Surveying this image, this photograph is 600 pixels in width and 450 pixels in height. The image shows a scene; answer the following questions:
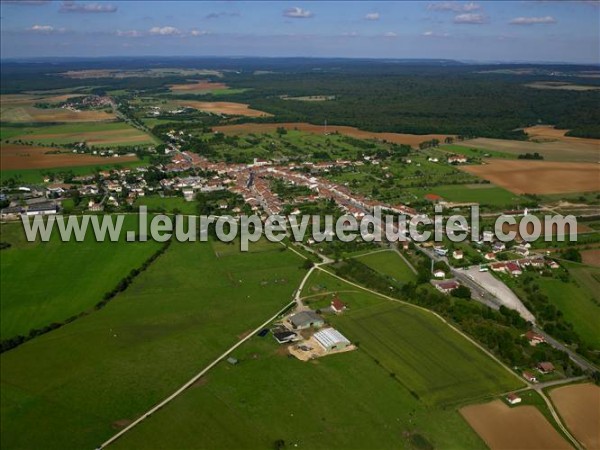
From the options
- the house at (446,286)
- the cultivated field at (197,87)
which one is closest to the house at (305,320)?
the house at (446,286)

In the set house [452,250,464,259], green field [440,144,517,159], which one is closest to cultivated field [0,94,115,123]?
green field [440,144,517,159]

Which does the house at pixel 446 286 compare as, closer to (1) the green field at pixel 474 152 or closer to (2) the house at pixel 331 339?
(2) the house at pixel 331 339

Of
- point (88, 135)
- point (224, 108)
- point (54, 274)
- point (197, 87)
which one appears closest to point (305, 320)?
point (54, 274)

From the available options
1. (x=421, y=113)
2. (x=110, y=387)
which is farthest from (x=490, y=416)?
(x=421, y=113)

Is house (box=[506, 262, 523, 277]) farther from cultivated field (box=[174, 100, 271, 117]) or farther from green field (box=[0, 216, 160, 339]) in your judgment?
cultivated field (box=[174, 100, 271, 117])

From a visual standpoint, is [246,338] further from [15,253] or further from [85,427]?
[15,253]

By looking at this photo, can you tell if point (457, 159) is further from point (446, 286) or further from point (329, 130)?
point (446, 286)
